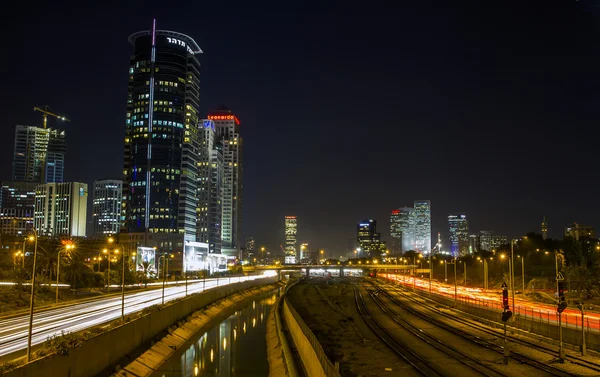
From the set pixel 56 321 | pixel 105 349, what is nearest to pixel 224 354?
pixel 56 321

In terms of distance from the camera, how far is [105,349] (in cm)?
3559

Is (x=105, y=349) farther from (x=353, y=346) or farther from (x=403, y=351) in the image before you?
(x=403, y=351)

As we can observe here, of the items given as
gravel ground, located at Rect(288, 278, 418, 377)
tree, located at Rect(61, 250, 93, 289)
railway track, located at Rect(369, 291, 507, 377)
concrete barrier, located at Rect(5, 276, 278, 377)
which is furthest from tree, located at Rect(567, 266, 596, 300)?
tree, located at Rect(61, 250, 93, 289)

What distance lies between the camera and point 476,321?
6106 cm

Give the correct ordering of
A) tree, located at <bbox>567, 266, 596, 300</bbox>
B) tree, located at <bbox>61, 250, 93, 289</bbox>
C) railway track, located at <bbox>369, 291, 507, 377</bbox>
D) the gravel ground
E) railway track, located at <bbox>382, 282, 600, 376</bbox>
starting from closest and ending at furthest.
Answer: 1. railway track, located at <bbox>382, 282, 600, 376</bbox>
2. railway track, located at <bbox>369, 291, 507, 377</bbox>
3. the gravel ground
4. tree, located at <bbox>567, 266, 596, 300</bbox>
5. tree, located at <bbox>61, 250, 93, 289</bbox>

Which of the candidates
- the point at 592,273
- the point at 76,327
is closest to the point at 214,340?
the point at 76,327

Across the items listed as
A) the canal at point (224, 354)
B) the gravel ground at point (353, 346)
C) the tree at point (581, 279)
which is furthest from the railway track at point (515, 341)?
the canal at point (224, 354)

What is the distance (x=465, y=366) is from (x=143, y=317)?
27.2 meters

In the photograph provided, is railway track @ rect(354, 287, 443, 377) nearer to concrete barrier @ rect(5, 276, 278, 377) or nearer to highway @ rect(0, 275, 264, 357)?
concrete barrier @ rect(5, 276, 278, 377)

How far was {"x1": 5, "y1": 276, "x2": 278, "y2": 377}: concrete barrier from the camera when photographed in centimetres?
2606

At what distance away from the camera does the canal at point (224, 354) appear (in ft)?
145

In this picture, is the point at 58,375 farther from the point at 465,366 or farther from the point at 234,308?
the point at 234,308

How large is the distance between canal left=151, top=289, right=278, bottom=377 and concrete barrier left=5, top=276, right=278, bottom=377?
3.17 m

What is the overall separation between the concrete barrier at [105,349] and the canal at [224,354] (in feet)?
10.4
